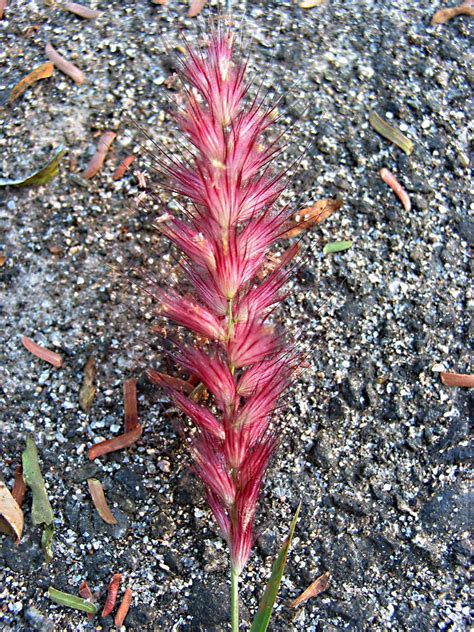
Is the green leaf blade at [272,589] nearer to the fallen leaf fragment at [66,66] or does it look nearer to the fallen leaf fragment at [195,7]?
the fallen leaf fragment at [66,66]

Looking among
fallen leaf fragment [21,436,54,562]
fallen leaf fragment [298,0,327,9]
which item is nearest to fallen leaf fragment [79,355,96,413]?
fallen leaf fragment [21,436,54,562]

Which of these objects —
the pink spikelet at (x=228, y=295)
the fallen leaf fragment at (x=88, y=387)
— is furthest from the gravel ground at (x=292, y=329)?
the pink spikelet at (x=228, y=295)

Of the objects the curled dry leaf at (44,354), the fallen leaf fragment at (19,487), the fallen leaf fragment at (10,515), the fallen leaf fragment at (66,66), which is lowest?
the fallen leaf fragment at (10,515)

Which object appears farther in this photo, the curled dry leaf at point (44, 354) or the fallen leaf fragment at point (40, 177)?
the fallen leaf fragment at point (40, 177)

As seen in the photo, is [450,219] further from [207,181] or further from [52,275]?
[52,275]

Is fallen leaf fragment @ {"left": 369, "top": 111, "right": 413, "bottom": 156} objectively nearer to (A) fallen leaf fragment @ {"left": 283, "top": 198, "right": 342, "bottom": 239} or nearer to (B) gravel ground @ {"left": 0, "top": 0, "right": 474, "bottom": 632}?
(B) gravel ground @ {"left": 0, "top": 0, "right": 474, "bottom": 632}

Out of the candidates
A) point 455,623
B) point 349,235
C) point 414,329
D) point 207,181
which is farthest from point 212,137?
point 455,623

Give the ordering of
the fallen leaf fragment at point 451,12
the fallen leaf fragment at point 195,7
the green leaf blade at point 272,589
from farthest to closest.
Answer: the fallen leaf fragment at point 451,12
the fallen leaf fragment at point 195,7
the green leaf blade at point 272,589
